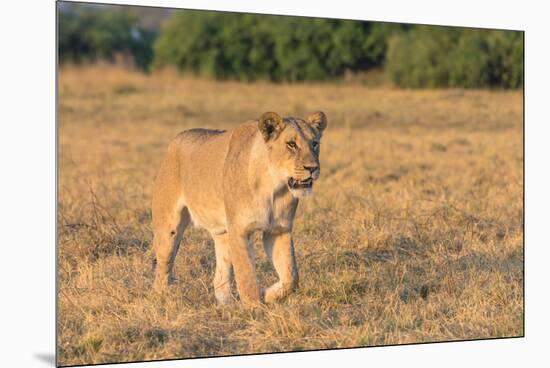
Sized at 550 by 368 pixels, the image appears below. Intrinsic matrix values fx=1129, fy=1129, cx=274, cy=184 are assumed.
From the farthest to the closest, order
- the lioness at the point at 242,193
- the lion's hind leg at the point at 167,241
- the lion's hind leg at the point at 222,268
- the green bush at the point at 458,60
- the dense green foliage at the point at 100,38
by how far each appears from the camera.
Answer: the dense green foliage at the point at 100,38 < the green bush at the point at 458,60 < the lion's hind leg at the point at 167,241 < the lion's hind leg at the point at 222,268 < the lioness at the point at 242,193

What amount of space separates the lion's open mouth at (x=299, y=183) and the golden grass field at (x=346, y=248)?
0.64 m

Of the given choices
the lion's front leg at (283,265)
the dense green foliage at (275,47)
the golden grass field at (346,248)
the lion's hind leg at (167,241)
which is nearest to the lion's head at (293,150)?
the lion's front leg at (283,265)

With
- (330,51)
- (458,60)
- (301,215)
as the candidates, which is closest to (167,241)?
(301,215)

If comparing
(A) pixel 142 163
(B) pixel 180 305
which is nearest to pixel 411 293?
(B) pixel 180 305

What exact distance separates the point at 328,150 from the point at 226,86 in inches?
180

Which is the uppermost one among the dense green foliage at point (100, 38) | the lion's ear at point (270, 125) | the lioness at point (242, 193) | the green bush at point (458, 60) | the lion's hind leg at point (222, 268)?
the dense green foliage at point (100, 38)

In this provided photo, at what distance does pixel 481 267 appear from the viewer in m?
6.97

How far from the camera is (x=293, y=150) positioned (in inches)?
215

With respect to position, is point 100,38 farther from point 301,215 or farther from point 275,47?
point 301,215

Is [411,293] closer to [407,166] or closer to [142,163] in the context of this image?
[407,166]

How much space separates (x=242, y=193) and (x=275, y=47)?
12.2m

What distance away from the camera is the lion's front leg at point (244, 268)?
5703mm

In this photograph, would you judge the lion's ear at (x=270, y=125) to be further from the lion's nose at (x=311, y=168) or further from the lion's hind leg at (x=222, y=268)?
the lion's hind leg at (x=222, y=268)

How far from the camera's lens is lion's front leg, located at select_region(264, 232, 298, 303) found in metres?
5.72
